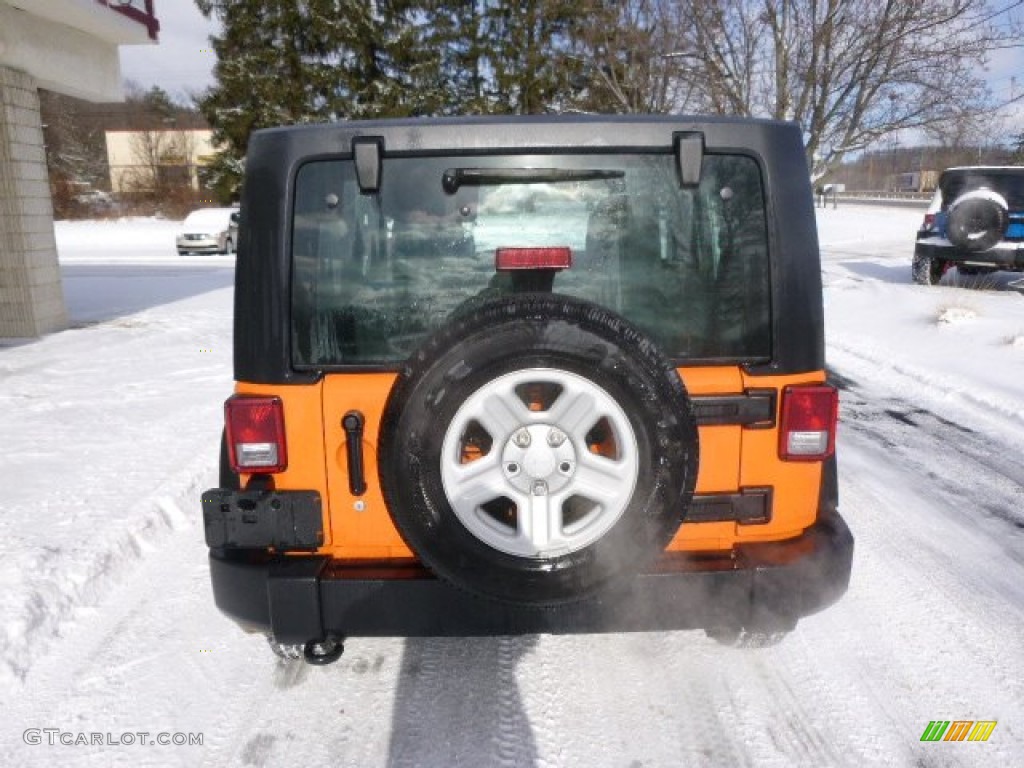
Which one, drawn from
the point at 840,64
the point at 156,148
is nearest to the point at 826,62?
the point at 840,64

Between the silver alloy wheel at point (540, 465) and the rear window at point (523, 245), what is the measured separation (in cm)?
35

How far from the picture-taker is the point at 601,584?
6.85 feet

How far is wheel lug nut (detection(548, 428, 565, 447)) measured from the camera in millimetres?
2066

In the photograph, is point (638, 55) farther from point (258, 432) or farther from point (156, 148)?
point (156, 148)

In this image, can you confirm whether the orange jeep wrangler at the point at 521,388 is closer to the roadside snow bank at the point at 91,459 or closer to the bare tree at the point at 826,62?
the roadside snow bank at the point at 91,459

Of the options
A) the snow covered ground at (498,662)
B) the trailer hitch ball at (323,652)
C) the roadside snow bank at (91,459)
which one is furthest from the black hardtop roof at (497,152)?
the roadside snow bank at (91,459)

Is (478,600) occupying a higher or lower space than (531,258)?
lower

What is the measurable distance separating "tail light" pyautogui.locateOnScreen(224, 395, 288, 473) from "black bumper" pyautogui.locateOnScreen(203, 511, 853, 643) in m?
0.31

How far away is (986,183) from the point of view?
11.9 metres

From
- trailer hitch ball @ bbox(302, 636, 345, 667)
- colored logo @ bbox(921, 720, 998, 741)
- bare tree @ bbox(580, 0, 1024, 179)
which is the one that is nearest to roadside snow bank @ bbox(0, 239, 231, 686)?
trailer hitch ball @ bbox(302, 636, 345, 667)

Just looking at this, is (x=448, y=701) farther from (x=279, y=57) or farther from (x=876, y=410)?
(x=279, y=57)

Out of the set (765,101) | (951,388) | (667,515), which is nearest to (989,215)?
(765,101)

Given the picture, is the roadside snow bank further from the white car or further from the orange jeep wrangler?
the white car

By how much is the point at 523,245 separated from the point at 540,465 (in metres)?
0.68
